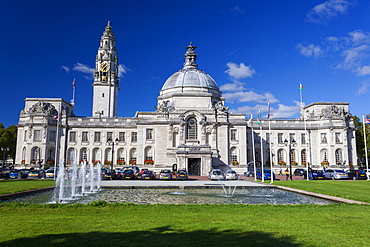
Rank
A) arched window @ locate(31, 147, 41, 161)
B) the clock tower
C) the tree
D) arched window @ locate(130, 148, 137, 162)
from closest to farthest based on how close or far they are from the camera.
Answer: arched window @ locate(31, 147, 41, 161) → arched window @ locate(130, 148, 137, 162) → the tree → the clock tower

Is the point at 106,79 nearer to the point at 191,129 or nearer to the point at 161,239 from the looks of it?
the point at 191,129

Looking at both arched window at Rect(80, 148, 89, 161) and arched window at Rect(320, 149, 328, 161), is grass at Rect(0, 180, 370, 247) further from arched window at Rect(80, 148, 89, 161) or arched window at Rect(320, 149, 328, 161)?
arched window at Rect(320, 149, 328, 161)

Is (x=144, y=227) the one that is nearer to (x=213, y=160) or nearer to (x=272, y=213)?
(x=272, y=213)

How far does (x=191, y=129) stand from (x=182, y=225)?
51312 mm

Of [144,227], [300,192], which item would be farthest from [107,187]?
[144,227]

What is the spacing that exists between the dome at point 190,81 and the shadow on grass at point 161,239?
202 feet

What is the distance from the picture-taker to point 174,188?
27141 millimetres

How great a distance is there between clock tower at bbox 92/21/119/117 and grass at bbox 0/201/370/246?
2808 inches

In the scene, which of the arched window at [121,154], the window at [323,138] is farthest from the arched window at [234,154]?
the arched window at [121,154]

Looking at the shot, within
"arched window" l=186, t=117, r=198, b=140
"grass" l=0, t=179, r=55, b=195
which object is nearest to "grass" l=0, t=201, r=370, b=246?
"grass" l=0, t=179, r=55, b=195

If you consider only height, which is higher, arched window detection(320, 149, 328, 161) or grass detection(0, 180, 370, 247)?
arched window detection(320, 149, 328, 161)

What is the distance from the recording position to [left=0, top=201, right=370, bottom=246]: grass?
27.3 ft

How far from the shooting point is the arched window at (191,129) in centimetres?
6147

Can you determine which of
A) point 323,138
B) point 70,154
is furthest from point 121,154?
point 323,138
